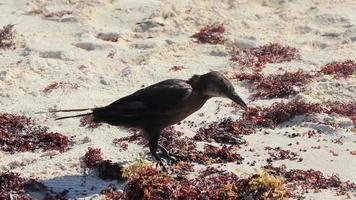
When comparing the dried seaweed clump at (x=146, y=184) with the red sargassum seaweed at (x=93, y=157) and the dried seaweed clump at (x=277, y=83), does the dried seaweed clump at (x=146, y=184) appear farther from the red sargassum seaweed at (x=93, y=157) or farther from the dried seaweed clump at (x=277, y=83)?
the dried seaweed clump at (x=277, y=83)

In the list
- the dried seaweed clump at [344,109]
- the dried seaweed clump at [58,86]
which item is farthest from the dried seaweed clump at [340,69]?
the dried seaweed clump at [58,86]

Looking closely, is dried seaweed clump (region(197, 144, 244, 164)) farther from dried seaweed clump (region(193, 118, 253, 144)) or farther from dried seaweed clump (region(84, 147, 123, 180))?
dried seaweed clump (region(84, 147, 123, 180))

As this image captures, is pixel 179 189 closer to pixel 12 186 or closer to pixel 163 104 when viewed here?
pixel 163 104

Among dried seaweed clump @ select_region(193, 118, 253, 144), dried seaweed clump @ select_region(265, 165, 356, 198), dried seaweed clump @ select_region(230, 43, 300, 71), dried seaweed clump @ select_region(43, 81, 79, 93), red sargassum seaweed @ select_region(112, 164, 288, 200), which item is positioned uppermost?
red sargassum seaweed @ select_region(112, 164, 288, 200)

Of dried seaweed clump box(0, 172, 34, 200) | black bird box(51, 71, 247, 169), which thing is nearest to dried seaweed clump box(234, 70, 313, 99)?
black bird box(51, 71, 247, 169)

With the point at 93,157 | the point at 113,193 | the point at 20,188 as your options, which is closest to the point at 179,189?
the point at 113,193
